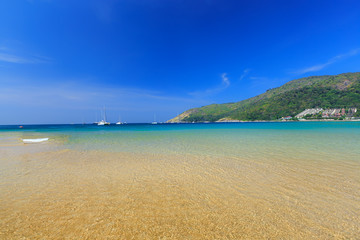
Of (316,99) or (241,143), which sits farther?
(316,99)

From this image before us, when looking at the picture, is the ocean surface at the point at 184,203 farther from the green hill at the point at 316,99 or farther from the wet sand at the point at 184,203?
the green hill at the point at 316,99

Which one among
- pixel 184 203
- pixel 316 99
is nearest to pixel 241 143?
pixel 184 203

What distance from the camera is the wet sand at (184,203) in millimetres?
3746

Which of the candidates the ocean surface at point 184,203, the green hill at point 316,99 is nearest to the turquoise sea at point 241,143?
the ocean surface at point 184,203

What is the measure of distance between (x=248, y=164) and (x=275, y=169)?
1.50 metres

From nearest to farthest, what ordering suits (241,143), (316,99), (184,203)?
(184,203) → (241,143) → (316,99)

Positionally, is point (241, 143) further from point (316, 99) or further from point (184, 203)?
point (316, 99)

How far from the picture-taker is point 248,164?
383 inches

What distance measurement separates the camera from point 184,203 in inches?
201

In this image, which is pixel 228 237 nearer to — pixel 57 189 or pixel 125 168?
pixel 57 189

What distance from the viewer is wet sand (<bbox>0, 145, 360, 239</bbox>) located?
12.3ft

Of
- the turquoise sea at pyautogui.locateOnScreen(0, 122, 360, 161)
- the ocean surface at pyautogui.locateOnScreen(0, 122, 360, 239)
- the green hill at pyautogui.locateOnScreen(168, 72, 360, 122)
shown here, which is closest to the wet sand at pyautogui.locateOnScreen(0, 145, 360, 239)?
the ocean surface at pyautogui.locateOnScreen(0, 122, 360, 239)

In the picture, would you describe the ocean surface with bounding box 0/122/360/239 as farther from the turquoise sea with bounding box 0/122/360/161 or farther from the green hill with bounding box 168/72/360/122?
the green hill with bounding box 168/72/360/122

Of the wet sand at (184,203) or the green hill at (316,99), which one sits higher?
the green hill at (316,99)
